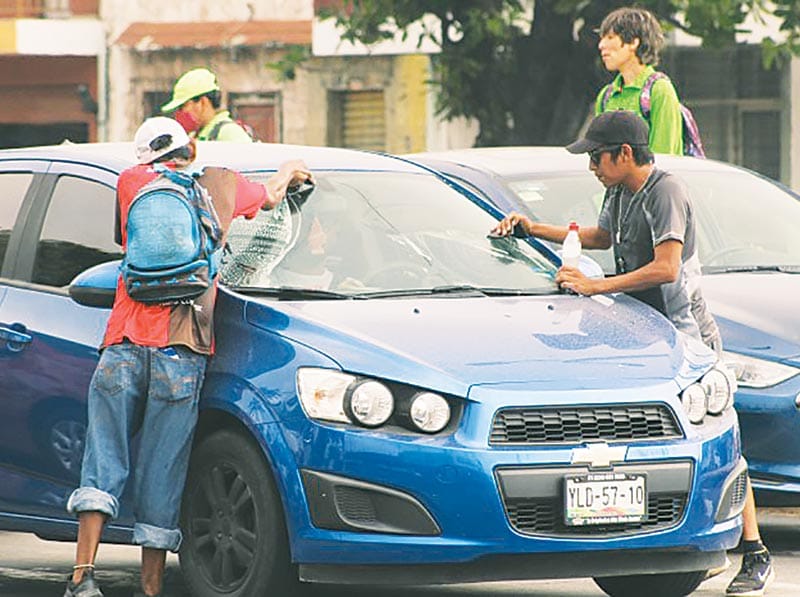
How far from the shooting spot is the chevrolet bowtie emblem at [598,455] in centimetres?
783

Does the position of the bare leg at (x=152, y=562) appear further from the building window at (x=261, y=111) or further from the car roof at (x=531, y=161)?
the building window at (x=261, y=111)

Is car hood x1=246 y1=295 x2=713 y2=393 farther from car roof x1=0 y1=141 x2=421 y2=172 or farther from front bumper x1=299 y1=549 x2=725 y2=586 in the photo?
car roof x1=0 y1=141 x2=421 y2=172

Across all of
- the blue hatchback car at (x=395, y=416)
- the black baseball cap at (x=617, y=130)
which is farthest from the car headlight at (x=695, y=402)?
the black baseball cap at (x=617, y=130)

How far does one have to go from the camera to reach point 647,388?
8.04 m

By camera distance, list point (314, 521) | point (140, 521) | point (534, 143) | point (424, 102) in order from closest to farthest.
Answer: point (314, 521), point (140, 521), point (534, 143), point (424, 102)

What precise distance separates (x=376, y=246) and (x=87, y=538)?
56.7 inches

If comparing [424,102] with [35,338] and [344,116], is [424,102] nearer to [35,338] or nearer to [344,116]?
[344,116]

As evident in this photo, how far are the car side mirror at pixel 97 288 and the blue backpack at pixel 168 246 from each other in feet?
0.29

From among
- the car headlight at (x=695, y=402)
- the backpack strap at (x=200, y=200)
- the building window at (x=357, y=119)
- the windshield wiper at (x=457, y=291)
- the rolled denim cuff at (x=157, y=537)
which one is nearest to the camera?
the car headlight at (x=695, y=402)

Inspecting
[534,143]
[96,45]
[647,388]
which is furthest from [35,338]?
[96,45]

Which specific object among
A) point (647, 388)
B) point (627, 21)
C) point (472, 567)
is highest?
point (627, 21)

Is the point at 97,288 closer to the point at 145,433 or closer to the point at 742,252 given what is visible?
the point at 145,433

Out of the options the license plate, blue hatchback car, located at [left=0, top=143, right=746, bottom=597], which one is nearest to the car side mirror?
blue hatchback car, located at [left=0, top=143, right=746, bottom=597]

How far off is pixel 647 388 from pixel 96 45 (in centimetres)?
2459
